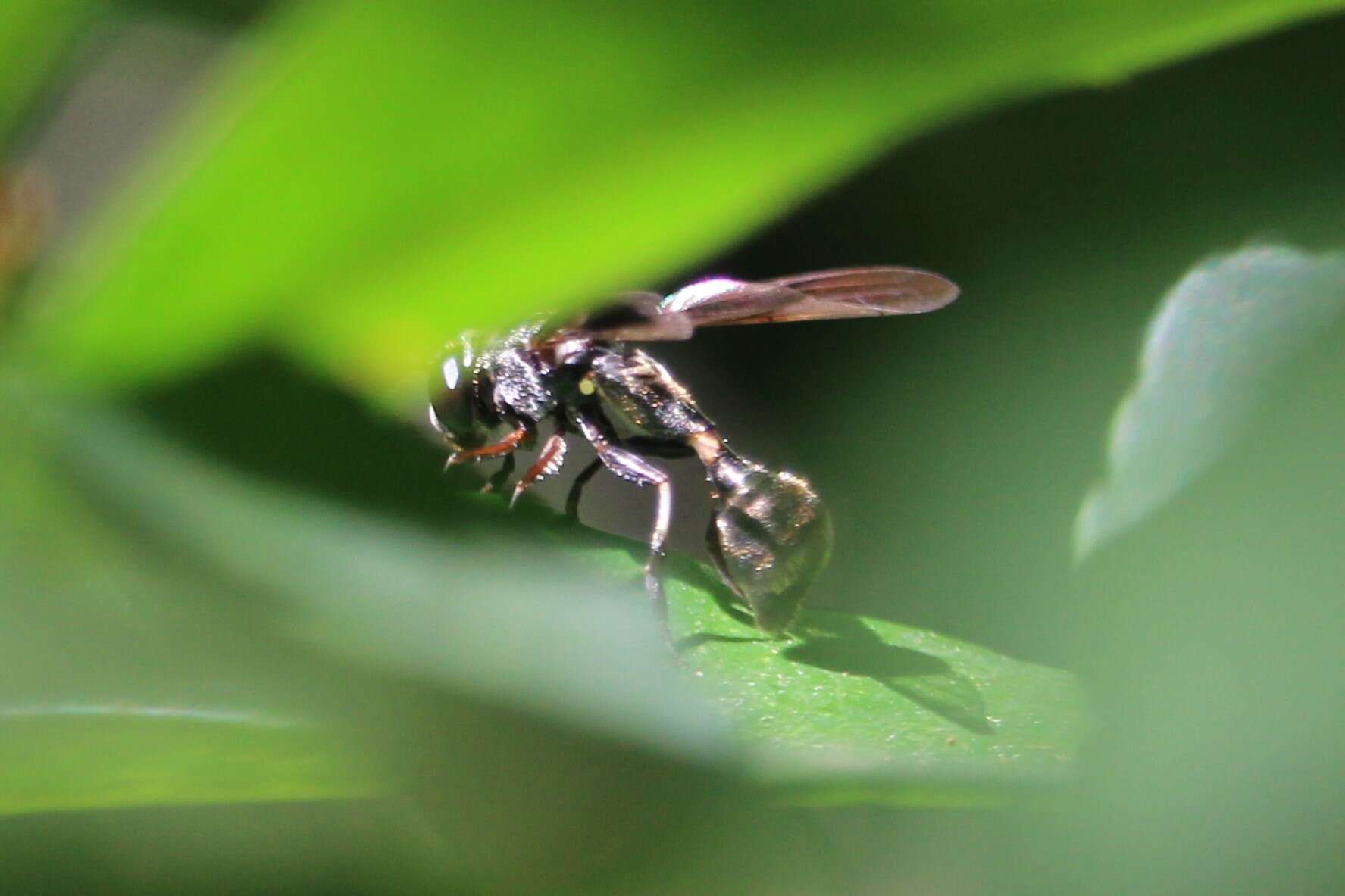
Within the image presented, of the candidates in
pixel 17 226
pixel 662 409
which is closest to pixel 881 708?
pixel 17 226

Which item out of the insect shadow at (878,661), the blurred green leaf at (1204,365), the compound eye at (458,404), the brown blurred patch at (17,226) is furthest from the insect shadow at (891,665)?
the compound eye at (458,404)

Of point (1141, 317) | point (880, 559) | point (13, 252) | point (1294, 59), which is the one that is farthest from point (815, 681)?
point (880, 559)

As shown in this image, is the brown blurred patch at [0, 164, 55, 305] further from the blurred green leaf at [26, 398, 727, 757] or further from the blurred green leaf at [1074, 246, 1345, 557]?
the blurred green leaf at [1074, 246, 1345, 557]

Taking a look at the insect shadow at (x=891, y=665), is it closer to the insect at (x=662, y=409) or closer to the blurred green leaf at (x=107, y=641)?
the insect at (x=662, y=409)

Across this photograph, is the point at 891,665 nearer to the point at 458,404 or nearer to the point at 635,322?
the point at 635,322

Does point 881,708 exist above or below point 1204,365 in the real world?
below

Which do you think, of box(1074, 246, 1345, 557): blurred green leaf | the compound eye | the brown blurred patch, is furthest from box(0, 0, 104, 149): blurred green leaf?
the compound eye

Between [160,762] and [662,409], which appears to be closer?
[160,762]
